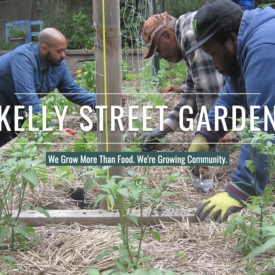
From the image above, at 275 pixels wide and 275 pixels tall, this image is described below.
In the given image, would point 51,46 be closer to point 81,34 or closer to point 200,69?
point 200,69

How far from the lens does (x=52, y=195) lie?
2477 millimetres

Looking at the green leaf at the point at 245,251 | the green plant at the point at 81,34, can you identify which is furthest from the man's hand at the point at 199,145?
the green plant at the point at 81,34

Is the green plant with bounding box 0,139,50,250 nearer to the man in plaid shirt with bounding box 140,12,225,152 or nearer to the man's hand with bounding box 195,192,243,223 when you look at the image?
the man's hand with bounding box 195,192,243,223

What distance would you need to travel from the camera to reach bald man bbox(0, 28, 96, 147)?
3914mm

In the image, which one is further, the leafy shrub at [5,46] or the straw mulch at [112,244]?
the leafy shrub at [5,46]

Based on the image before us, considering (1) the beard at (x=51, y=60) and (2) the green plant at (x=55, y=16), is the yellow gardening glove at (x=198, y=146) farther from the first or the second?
(2) the green plant at (x=55, y=16)

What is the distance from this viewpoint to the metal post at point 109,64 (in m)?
2.08

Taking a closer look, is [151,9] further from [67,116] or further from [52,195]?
[52,195]

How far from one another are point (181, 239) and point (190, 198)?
0.57m

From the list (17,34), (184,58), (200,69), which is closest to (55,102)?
(184,58)

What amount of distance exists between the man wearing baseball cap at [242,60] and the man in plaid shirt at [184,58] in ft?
1.97

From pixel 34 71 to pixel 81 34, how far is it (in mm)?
5911

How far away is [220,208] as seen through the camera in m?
2.07

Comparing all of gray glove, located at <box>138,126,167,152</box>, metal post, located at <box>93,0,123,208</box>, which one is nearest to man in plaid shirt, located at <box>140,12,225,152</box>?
gray glove, located at <box>138,126,167,152</box>
